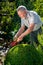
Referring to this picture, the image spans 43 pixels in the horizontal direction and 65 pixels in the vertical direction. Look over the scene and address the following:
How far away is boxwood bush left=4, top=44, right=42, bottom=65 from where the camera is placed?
17.3 ft

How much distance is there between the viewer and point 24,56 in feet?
17.2

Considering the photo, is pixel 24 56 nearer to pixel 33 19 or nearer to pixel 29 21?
pixel 33 19

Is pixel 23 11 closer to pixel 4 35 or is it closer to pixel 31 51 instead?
pixel 31 51

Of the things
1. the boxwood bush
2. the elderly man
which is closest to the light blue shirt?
the elderly man

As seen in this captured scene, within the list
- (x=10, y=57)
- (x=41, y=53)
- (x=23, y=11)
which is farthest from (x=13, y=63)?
(x=23, y=11)

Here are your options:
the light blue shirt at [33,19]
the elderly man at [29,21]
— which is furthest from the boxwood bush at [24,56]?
the light blue shirt at [33,19]

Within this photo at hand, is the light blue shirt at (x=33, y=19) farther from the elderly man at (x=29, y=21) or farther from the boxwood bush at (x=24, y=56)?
the boxwood bush at (x=24, y=56)

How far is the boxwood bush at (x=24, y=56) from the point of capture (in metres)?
5.26

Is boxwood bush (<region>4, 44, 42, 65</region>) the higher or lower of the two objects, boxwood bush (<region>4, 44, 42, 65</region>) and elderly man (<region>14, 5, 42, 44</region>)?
the lower

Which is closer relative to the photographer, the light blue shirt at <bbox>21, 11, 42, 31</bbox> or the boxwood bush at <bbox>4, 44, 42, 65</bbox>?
the boxwood bush at <bbox>4, 44, 42, 65</bbox>

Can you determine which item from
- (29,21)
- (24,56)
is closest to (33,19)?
(29,21)

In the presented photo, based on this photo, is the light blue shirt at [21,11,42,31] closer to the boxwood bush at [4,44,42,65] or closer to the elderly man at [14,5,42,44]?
the elderly man at [14,5,42,44]

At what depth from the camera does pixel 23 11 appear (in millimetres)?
6109

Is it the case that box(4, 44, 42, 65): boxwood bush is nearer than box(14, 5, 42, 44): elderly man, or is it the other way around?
box(4, 44, 42, 65): boxwood bush
